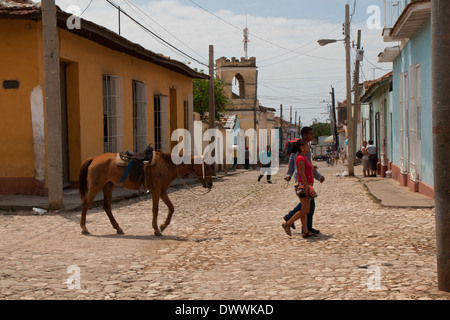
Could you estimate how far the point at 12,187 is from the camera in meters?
12.1

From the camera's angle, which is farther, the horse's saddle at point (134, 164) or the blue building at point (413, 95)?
the blue building at point (413, 95)

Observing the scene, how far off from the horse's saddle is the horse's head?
0.67 m

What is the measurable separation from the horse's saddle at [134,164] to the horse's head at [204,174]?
67 cm

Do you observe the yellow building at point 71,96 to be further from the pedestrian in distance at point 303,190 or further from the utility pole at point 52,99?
the pedestrian in distance at point 303,190

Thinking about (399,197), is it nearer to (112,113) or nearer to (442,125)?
(442,125)

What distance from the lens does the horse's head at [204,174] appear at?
321 inches

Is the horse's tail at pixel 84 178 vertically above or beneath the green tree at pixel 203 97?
beneath

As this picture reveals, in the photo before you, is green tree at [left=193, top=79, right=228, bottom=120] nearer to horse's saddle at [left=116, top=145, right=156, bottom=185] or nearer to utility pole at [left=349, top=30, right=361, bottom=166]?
utility pole at [left=349, top=30, right=361, bottom=166]

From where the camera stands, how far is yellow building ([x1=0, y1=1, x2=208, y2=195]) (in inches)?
472

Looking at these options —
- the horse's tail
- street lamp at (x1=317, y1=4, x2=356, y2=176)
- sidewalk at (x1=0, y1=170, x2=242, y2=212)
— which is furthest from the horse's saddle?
street lamp at (x1=317, y1=4, x2=356, y2=176)

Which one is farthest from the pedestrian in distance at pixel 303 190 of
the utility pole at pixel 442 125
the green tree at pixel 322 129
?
the green tree at pixel 322 129

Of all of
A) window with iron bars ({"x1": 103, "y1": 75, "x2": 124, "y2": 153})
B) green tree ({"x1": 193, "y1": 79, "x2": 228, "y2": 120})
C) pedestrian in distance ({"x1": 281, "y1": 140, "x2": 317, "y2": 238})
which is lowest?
pedestrian in distance ({"x1": 281, "y1": 140, "x2": 317, "y2": 238})

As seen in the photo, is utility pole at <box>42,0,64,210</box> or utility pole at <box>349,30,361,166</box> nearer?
utility pole at <box>42,0,64,210</box>
